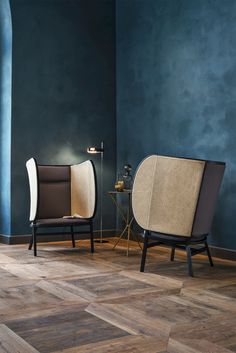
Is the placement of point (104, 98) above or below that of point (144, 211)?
above

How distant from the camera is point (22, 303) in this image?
2.85 m

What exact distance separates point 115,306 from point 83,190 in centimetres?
245

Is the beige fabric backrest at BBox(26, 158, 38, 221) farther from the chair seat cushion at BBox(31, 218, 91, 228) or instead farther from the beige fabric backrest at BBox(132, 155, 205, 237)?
the beige fabric backrest at BBox(132, 155, 205, 237)

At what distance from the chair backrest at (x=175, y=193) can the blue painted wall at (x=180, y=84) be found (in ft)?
2.66

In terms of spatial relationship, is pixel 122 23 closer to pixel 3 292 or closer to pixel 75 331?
pixel 3 292

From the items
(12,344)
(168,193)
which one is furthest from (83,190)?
(12,344)

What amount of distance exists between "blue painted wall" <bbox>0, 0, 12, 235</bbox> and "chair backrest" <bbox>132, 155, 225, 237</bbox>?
2.16 meters

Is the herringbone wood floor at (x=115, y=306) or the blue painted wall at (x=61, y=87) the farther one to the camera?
the blue painted wall at (x=61, y=87)

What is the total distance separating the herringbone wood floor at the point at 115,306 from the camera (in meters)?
2.18

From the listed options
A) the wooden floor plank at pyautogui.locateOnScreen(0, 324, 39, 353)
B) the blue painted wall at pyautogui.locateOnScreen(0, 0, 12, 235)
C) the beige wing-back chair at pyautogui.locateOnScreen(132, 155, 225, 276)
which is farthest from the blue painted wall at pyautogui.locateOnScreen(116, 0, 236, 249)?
the wooden floor plank at pyautogui.locateOnScreen(0, 324, 39, 353)

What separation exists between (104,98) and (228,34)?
2051mm

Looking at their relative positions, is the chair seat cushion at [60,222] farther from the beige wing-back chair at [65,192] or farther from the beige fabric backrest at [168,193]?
the beige fabric backrest at [168,193]

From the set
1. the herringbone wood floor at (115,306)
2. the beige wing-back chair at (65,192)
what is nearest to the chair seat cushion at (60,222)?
the beige wing-back chair at (65,192)

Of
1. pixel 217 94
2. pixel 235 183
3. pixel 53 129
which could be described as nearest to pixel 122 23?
pixel 53 129
